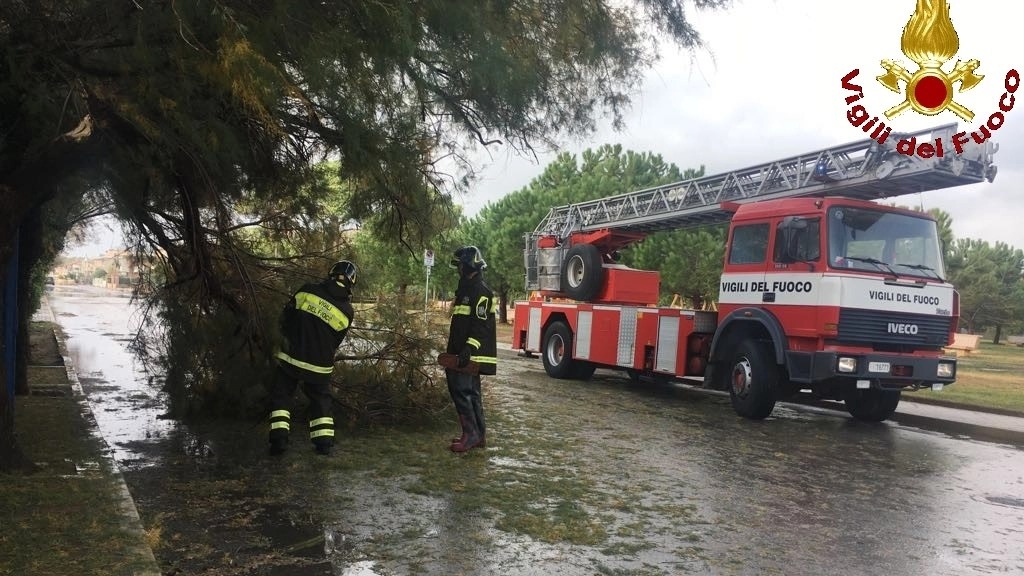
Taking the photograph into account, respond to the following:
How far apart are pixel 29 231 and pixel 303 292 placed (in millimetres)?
3446

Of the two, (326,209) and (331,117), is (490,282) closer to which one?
(326,209)

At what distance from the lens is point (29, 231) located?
26.6 ft

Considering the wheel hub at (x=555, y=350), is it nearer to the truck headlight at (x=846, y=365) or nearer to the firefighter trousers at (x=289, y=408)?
the truck headlight at (x=846, y=365)

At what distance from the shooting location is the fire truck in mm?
9602

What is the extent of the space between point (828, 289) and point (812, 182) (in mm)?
1918

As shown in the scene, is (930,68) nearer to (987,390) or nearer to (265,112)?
(265,112)

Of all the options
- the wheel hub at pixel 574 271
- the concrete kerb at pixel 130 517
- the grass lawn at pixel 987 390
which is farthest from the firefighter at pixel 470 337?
the grass lawn at pixel 987 390

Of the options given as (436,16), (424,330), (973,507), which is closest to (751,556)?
(973,507)

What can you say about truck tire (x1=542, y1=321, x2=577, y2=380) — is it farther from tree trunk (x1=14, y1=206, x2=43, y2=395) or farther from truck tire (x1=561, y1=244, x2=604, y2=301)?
tree trunk (x1=14, y1=206, x2=43, y2=395)

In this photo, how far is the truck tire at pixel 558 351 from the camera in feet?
48.1

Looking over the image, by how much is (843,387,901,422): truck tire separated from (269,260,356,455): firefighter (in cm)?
713

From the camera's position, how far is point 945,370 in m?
9.99

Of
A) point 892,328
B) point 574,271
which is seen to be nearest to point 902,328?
point 892,328

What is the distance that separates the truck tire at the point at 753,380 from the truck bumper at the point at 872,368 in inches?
18.2
